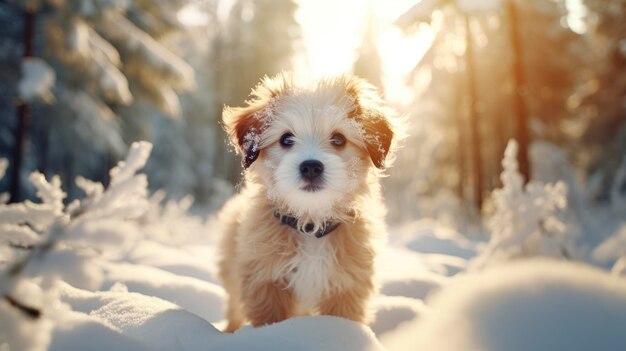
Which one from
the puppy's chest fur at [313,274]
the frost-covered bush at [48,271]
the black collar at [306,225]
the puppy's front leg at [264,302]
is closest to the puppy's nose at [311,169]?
the black collar at [306,225]

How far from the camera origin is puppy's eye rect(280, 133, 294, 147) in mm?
3446

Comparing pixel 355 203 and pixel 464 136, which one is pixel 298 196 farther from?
pixel 464 136

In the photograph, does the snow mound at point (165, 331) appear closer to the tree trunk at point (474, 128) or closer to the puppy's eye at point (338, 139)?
the puppy's eye at point (338, 139)

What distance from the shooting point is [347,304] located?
3109 mm

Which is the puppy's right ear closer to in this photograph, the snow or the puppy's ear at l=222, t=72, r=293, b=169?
the puppy's ear at l=222, t=72, r=293, b=169

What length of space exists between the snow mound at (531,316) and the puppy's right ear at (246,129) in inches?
68.1

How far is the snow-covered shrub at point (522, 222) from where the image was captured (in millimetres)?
5254

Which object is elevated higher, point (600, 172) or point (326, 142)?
point (600, 172)

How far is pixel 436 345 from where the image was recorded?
2.15 m

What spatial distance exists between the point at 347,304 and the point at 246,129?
1.57m

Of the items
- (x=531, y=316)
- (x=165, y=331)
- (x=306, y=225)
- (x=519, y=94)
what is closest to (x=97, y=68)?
(x=306, y=225)

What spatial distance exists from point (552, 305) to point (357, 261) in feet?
4.20

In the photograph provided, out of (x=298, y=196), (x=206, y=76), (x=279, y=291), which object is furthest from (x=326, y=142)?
(x=206, y=76)

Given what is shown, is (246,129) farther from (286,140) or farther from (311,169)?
(311,169)
